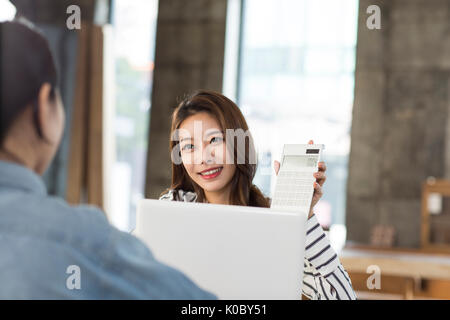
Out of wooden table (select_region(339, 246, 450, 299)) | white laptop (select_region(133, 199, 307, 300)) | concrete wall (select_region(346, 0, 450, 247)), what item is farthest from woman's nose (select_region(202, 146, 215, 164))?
concrete wall (select_region(346, 0, 450, 247))

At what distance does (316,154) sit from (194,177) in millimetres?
452

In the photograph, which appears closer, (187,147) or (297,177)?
(297,177)

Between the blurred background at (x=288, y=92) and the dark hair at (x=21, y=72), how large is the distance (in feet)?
13.0

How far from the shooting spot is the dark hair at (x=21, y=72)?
62 centimetres

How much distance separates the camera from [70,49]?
5340 millimetres

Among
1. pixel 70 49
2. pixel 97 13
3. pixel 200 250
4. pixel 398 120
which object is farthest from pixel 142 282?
pixel 97 13

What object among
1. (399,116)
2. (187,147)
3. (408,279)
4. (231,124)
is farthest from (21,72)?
(399,116)

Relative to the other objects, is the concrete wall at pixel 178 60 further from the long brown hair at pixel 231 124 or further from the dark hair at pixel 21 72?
the dark hair at pixel 21 72

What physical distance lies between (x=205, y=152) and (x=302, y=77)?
4388 mm

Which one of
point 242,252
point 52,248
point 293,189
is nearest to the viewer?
point 52,248

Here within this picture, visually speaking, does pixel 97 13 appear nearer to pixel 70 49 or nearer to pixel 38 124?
pixel 70 49

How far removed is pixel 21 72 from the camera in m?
0.63

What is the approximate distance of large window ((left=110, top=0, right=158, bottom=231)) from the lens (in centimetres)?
571

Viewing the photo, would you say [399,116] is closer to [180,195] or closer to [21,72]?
[180,195]
